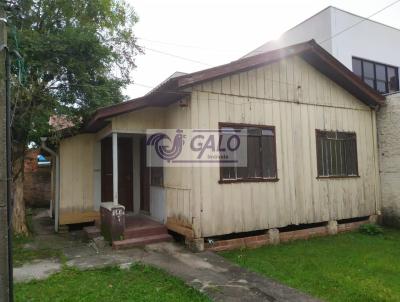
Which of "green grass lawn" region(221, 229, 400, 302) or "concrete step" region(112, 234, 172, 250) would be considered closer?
"green grass lawn" region(221, 229, 400, 302)

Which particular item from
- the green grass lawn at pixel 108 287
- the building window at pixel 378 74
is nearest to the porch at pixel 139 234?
the green grass lawn at pixel 108 287

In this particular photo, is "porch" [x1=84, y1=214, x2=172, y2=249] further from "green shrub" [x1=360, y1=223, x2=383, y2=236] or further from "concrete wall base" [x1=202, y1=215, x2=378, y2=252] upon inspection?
"green shrub" [x1=360, y1=223, x2=383, y2=236]

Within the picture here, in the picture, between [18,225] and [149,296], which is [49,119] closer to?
[18,225]

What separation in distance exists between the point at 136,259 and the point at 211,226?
1649mm

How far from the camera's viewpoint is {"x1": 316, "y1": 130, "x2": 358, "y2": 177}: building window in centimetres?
852

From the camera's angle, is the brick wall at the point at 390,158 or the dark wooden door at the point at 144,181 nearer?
the dark wooden door at the point at 144,181

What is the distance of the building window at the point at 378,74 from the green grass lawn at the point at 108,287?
12.8m

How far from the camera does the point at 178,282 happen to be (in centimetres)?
482

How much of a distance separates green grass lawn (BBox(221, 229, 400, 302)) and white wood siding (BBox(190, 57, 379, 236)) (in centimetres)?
76

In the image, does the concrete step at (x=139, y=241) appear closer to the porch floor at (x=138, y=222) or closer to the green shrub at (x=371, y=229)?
the porch floor at (x=138, y=222)

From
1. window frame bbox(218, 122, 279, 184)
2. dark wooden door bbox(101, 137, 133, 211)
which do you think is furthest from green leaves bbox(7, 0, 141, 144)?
window frame bbox(218, 122, 279, 184)

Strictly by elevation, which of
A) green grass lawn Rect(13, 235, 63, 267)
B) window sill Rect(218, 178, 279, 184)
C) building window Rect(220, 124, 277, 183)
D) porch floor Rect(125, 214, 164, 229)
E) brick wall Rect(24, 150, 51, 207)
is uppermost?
building window Rect(220, 124, 277, 183)

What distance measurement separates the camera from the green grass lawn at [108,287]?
427cm

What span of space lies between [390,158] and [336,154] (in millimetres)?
1754
